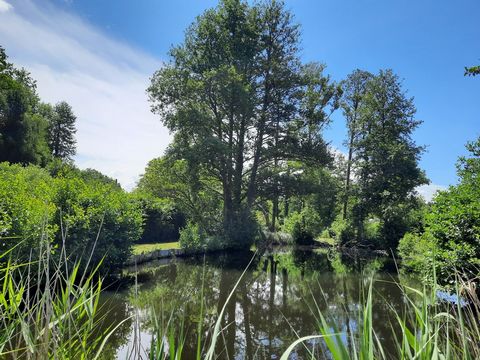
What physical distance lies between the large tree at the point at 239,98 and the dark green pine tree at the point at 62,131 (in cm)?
2840

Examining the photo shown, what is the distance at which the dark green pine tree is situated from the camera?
43013mm

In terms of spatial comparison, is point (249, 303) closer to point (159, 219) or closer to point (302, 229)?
point (159, 219)

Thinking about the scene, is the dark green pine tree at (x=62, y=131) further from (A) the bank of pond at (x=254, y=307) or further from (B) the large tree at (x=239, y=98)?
(A) the bank of pond at (x=254, y=307)

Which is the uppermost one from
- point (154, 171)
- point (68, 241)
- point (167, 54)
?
point (167, 54)

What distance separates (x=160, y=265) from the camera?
1438 cm

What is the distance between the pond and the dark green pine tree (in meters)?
34.7

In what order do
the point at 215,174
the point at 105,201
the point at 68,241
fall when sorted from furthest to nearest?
the point at 215,174 < the point at 105,201 < the point at 68,241

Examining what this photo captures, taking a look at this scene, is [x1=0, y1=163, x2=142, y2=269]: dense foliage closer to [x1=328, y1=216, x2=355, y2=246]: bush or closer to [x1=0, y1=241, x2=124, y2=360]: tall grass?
[x1=0, y1=241, x2=124, y2=360]: tall grass

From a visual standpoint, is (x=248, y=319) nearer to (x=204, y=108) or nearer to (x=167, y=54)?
(x=204, y=108)

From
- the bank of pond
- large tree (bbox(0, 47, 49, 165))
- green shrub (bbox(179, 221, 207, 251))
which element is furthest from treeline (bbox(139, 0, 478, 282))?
large tree (bbox(0, 47, 49, 165))

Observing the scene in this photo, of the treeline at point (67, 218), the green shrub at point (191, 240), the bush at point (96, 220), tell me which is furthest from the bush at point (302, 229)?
the bush at point (96, 220)

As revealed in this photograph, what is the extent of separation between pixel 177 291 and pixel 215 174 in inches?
509

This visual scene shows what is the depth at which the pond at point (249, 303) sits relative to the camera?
19.3 ft

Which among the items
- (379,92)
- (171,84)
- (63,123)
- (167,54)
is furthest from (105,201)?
(63,123)
